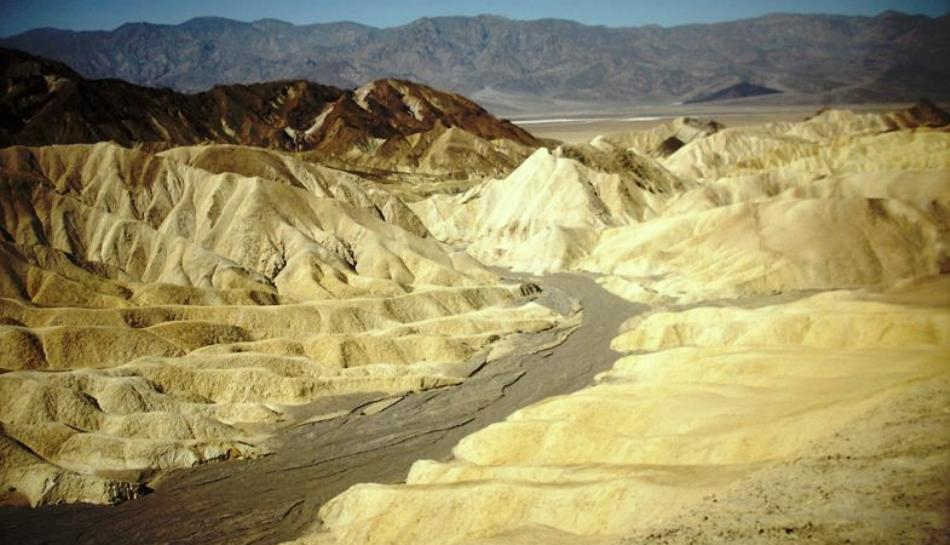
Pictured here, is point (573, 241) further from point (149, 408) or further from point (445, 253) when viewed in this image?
point (149, 408)

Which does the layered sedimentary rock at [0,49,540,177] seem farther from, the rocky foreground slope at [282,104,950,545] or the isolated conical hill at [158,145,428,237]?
the rocky foreground slope at [282,104,950,545]

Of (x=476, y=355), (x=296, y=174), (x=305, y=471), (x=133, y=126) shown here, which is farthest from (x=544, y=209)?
(x=133, y=126)

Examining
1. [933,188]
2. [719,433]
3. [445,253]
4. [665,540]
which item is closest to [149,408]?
[719,433]

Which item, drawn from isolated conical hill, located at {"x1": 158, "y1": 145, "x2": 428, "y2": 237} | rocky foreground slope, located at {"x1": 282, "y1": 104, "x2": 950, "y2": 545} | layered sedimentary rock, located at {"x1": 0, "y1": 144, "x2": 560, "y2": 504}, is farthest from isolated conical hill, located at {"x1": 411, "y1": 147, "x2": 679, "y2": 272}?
isolated conical hill, located at {"x1": 158, "y1": 145, "x2": 428, "y2": 237}

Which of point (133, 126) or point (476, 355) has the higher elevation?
point (133, 126)

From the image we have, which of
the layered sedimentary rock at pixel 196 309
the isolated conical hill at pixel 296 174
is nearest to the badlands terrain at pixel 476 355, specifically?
the layered sedimentary rock at pixel 196 309

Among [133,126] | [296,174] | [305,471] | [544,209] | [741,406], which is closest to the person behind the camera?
[741,406]

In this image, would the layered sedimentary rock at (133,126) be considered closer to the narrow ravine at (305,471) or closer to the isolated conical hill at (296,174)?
the isolated conical hill at (296,174)

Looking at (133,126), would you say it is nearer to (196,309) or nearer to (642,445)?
(196,309)
